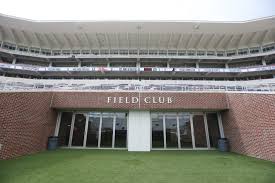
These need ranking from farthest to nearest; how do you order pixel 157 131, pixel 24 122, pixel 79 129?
pixel 79 129 < pixel 157 131 < pixel 24 122

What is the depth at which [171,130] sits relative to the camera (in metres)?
11.3

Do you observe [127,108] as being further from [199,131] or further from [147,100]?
[199,131]

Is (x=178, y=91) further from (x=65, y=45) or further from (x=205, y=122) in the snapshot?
(x=65, y=45)

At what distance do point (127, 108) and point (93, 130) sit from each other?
9.24 feet

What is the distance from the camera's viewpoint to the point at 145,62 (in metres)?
29.4

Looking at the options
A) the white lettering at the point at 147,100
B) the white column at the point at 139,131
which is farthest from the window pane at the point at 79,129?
the white lettering at the point at 147,100

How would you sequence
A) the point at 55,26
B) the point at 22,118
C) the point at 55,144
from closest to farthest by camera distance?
the point at 22,118 → the point at 55,144 → the point at 55,26

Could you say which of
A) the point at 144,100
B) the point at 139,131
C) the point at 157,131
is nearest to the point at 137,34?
the point at 144,100

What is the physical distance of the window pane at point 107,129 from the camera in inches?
443

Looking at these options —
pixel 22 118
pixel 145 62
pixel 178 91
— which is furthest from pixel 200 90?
pixel 145 62

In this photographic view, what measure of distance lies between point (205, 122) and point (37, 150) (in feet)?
33.4

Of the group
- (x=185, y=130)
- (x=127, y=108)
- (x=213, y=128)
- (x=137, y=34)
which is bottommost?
(x=185, y=130)

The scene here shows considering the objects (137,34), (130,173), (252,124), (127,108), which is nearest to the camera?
(130,173)

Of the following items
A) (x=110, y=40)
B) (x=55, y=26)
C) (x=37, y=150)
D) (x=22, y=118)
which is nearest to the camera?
(x=22, y=118)
